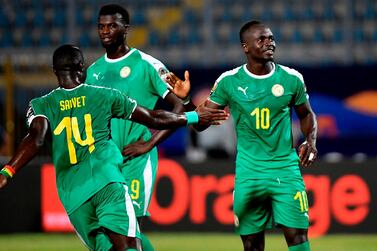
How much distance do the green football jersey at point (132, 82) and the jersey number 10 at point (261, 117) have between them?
771 mm

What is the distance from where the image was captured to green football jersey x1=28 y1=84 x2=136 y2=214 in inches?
272

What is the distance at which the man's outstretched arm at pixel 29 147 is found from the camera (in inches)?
272

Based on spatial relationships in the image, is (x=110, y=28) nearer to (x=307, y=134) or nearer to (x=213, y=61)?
(x=307, y=134)

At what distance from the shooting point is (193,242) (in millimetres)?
13352

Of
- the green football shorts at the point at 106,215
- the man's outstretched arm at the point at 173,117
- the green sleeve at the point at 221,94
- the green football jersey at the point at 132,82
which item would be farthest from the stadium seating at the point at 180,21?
the green football shorts at the point at 106,215

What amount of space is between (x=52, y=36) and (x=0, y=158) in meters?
5.82

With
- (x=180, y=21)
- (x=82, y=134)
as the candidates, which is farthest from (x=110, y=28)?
(x=180, y=21)

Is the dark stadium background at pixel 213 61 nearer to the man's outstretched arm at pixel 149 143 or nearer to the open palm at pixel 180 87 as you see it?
the man's outstretched arm at pixel 149 143

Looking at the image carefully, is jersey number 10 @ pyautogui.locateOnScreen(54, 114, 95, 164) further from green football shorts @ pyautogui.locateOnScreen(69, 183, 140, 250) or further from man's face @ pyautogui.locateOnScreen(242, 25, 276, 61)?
man's face @ pyautogui.locateOnScreen(242, 25, 276, 61)

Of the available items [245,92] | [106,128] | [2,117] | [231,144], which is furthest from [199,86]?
[106,128]

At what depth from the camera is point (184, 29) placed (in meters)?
20.1

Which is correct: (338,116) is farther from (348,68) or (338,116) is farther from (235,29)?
(235,29)

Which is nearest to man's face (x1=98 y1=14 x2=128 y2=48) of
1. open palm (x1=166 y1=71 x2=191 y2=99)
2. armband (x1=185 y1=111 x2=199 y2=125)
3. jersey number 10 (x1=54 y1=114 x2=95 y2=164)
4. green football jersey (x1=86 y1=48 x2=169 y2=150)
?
green football jersey (x1=86 y1=48 x2=169 y2=150)

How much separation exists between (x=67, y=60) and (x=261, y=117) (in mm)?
1844
